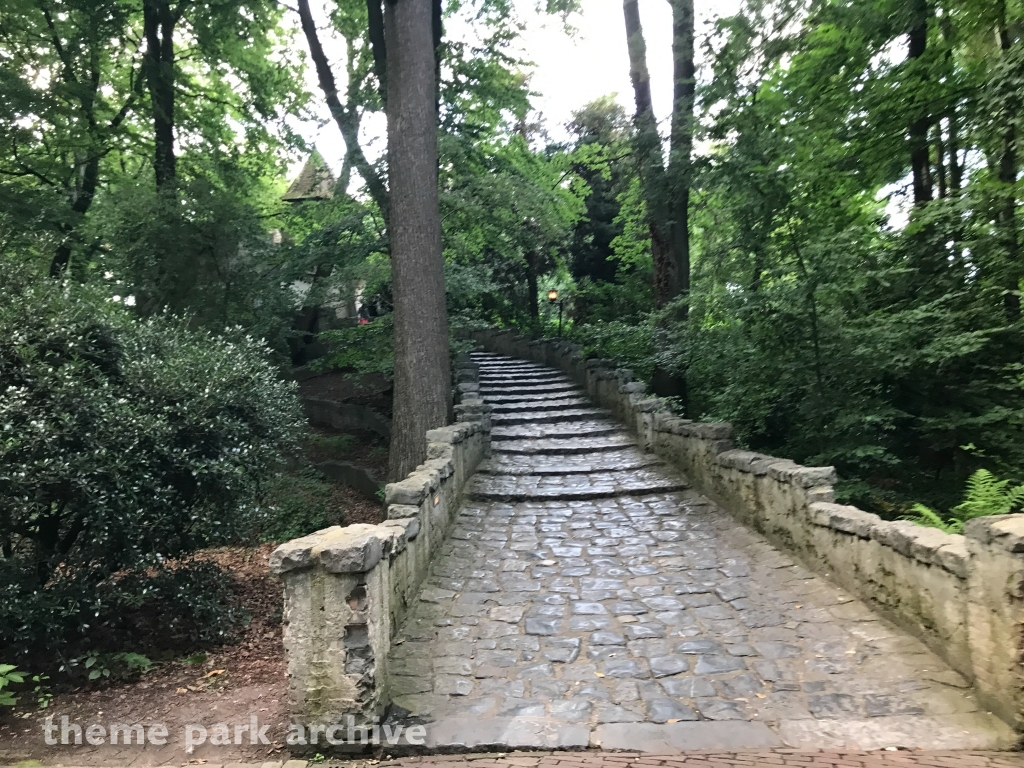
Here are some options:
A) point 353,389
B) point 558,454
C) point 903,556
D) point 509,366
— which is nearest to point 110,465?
point 903,556

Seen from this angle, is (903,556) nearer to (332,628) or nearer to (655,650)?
(655,650)

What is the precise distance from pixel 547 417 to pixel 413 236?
4829 millimetres

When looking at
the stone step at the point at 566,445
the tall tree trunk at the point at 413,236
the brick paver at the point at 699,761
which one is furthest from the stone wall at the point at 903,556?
the tall tree trunk at the point at 413,236

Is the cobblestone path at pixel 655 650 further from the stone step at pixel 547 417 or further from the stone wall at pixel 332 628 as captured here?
the stone step at pixel 547 417

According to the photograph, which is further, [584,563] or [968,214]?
[968,214]

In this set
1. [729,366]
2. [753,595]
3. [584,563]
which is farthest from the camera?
[729,366]

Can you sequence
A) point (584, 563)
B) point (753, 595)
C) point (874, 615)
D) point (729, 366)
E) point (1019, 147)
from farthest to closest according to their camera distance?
point (729, 366)
point (1019, 147)
point (584, 563)
point (753, 595)
point (874, 615)

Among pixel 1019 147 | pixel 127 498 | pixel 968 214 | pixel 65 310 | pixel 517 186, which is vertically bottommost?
pixel 127 498

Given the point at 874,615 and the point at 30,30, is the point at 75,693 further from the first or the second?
the point at 30,30

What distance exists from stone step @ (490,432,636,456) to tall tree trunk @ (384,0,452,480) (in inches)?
78.9

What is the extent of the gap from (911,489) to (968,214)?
314cm

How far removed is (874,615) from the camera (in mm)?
4441

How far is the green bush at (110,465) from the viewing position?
4.48 meters

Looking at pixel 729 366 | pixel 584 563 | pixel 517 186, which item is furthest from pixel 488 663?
pixel 517 186
